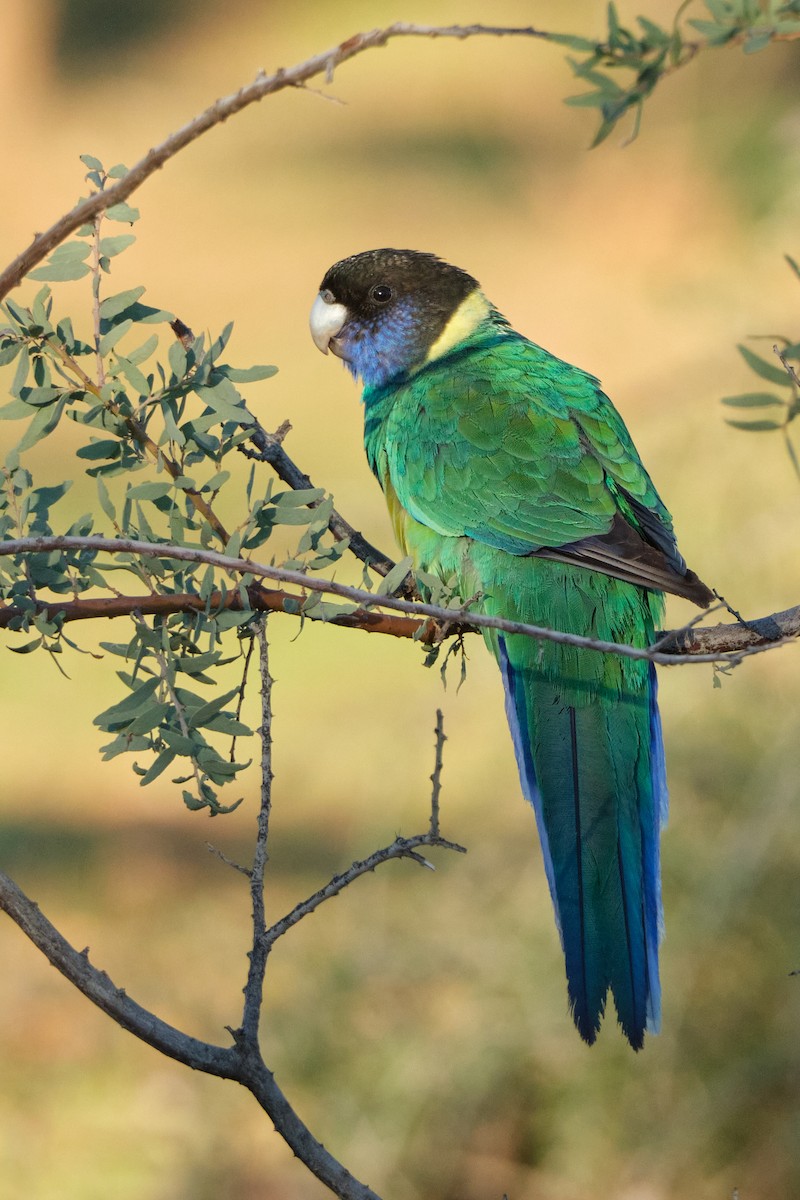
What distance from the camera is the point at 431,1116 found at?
9.74ft

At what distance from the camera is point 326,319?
2.99 metres

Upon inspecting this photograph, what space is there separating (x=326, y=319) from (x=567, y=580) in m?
1.13

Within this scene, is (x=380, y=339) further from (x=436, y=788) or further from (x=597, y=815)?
(x=436, y=788)

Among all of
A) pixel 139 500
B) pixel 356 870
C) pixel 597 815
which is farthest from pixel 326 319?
pixel 356 870

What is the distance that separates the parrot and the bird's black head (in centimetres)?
13

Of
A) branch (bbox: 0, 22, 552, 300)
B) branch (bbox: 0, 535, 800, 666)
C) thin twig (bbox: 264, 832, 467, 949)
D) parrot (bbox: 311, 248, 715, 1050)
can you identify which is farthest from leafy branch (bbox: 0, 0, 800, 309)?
parrot (bbox: 311, 248, 715, 1050)

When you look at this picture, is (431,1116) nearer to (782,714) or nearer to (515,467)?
(782,714)

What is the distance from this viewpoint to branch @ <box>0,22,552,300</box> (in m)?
0.83

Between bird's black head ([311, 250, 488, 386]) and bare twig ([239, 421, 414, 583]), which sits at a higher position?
bird's black head ([311, 250, 488, 386])

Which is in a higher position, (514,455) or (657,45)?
(514,455)

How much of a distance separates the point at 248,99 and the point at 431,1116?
2599mm

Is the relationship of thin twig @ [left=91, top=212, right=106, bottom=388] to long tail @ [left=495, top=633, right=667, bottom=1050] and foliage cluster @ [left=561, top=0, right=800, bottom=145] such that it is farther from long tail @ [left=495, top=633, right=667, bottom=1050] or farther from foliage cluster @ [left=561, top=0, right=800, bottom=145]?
long tail @ [left=495, top=633, right=667, bottom=1050]

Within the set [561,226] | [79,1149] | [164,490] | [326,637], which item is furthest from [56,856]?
[561,226]

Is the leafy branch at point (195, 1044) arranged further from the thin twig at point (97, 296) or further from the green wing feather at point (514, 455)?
the green wing feather at point (514, 455)
